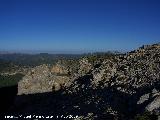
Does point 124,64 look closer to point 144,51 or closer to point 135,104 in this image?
point 144,51

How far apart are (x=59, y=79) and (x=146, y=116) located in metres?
36.5

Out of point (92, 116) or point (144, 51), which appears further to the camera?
point (144, 51)

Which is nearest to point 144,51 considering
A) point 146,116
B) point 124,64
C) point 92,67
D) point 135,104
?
point 124,64

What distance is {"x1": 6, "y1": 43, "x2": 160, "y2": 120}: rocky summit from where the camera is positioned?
3200 cm

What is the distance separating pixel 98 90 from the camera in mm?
44562

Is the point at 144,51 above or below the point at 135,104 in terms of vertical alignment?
above

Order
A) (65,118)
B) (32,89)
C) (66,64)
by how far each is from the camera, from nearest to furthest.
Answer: (65,118), (32,89), (66,64)

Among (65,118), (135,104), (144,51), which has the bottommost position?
(65,118)

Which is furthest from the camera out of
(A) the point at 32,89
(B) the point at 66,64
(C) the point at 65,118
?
(B) the point at 66,64

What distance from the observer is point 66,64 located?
7306cm

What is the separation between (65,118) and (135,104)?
8.57 metres

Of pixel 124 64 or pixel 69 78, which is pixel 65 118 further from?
pixel 69 78

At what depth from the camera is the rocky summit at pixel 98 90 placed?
32.0 m

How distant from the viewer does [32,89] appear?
58.5 metres
